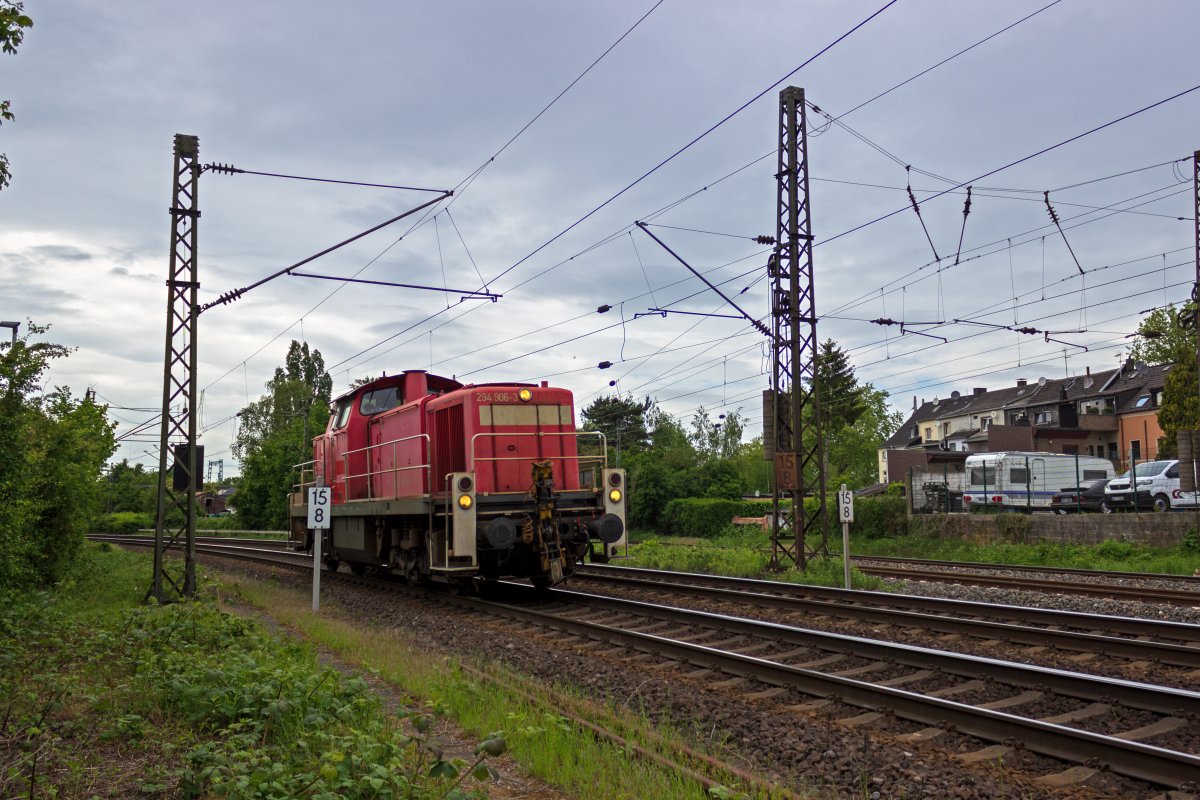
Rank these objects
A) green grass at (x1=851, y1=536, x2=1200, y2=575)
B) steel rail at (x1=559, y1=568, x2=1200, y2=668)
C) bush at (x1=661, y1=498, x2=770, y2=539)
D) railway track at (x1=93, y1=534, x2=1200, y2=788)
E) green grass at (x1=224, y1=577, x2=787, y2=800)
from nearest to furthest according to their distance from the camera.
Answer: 1. green grass at (x1=224, y1=577, x2=787, y2=800)
2. railway track at (x1=93, y1=534, x2=1200, y2=788)
3. steel rail at (x1=559, y1=568, x2=1200, y2=668)
4. green grass at (x1=851, y1=536, x2=1200, y2=575)
5. bush at (x1=661, y1=498, x2=770, y2=539)

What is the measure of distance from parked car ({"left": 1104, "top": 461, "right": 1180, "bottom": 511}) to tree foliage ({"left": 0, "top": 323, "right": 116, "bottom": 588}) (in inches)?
1113

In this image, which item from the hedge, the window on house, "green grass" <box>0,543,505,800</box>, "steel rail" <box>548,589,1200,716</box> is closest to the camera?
"green grass" <box>0,543,505,800</box>

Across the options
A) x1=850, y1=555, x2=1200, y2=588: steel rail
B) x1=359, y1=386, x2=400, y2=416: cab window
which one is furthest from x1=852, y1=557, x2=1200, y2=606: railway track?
x1=359, y1=386, x2=400, y2=416: cab window

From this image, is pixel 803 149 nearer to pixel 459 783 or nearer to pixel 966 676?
pixel 966 676

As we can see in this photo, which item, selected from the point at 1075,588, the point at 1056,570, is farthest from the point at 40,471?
the point at 1056,570

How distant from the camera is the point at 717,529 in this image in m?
35.5

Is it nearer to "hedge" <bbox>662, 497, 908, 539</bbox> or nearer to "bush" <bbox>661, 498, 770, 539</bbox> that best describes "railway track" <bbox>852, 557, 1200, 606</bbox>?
"hedge" <bbox>662, 497, 908, 539</bbox>

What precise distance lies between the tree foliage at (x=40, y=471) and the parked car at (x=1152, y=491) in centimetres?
2828

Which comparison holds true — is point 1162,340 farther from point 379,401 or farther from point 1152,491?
point 379,401

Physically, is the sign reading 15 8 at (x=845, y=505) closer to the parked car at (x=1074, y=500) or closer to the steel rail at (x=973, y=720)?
the steel rail at (x=973, y=720)

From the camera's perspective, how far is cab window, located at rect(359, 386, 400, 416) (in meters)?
16.2

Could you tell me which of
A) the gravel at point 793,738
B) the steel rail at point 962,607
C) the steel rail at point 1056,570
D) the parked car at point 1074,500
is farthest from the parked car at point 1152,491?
the gravel at point 793,738

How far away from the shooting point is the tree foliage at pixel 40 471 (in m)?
10.8

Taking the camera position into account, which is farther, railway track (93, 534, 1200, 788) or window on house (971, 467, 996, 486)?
window on house (971, 467, 996, 486)
